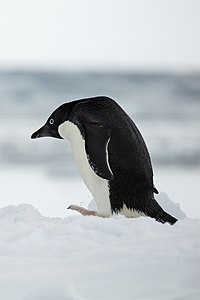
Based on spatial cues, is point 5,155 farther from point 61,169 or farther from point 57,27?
point 57,27

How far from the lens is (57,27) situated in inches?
45.9

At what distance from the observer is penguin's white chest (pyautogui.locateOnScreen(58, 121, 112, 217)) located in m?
1.08

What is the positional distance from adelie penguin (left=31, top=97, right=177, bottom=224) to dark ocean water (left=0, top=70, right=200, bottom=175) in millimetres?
78

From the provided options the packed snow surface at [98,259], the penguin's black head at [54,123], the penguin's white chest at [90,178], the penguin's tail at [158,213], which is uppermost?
the penguin's black head at [54,123]

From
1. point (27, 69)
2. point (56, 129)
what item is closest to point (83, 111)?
point (56, 129)

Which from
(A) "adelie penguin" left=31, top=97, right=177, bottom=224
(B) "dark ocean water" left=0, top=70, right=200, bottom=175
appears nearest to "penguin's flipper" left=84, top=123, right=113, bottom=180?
(A) "adelie penguin" left=31, top=97, right=177, bottom=224

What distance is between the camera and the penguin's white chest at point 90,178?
1.08 meters

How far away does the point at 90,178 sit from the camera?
1084mm

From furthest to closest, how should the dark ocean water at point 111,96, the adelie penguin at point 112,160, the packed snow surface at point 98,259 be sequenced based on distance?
the dark ocean water at point 111,96
the adelie penguin at point 112,160
the packed snow surface at point 98,259

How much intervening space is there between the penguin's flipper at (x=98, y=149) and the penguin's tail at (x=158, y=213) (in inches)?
3.0

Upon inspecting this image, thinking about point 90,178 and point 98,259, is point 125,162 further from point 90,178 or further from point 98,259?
point 98,259

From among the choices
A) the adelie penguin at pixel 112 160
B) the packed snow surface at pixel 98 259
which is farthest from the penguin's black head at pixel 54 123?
the packed snow surface at pixel 98 259

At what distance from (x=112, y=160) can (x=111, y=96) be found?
0.23m

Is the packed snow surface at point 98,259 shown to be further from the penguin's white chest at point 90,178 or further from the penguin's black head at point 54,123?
the penguin's black head at point 54,123
